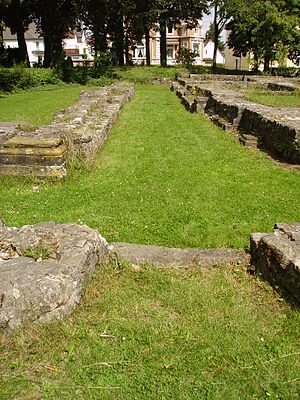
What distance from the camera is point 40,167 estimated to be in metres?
6.21

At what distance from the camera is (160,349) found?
2449 millimetres

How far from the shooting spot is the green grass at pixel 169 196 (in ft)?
15.2

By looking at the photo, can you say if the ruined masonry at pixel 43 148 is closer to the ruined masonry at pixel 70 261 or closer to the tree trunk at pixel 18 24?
the ruined masonry at pixel 70 261

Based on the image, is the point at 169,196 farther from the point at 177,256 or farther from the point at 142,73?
the point at 142,73

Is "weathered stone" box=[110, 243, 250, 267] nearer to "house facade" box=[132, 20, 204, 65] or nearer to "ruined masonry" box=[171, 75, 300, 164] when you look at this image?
"ruined masonry" box=[171, 75, 300, 164]

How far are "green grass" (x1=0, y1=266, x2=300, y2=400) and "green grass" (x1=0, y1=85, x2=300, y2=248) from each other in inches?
53.6

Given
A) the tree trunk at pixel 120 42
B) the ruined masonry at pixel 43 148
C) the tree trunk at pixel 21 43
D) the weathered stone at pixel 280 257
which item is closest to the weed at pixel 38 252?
the weathered stone at pixel 280 257

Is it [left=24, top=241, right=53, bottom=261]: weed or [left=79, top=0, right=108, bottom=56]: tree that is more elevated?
[left=79, top=0, right=108, bottom=56]: tree

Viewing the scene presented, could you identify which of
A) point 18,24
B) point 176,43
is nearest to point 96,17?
point 18,24

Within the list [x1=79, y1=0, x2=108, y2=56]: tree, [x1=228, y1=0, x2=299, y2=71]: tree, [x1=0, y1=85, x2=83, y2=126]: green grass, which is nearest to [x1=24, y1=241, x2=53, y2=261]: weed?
[x1=0, y1=85, x2=83, y2=126]: green grass

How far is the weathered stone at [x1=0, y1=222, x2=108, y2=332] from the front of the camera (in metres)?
2.50

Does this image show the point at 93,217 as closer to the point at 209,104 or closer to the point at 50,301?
the point at 50,301

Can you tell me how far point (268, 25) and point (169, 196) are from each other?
3179cm

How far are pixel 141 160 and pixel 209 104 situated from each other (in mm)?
7550
